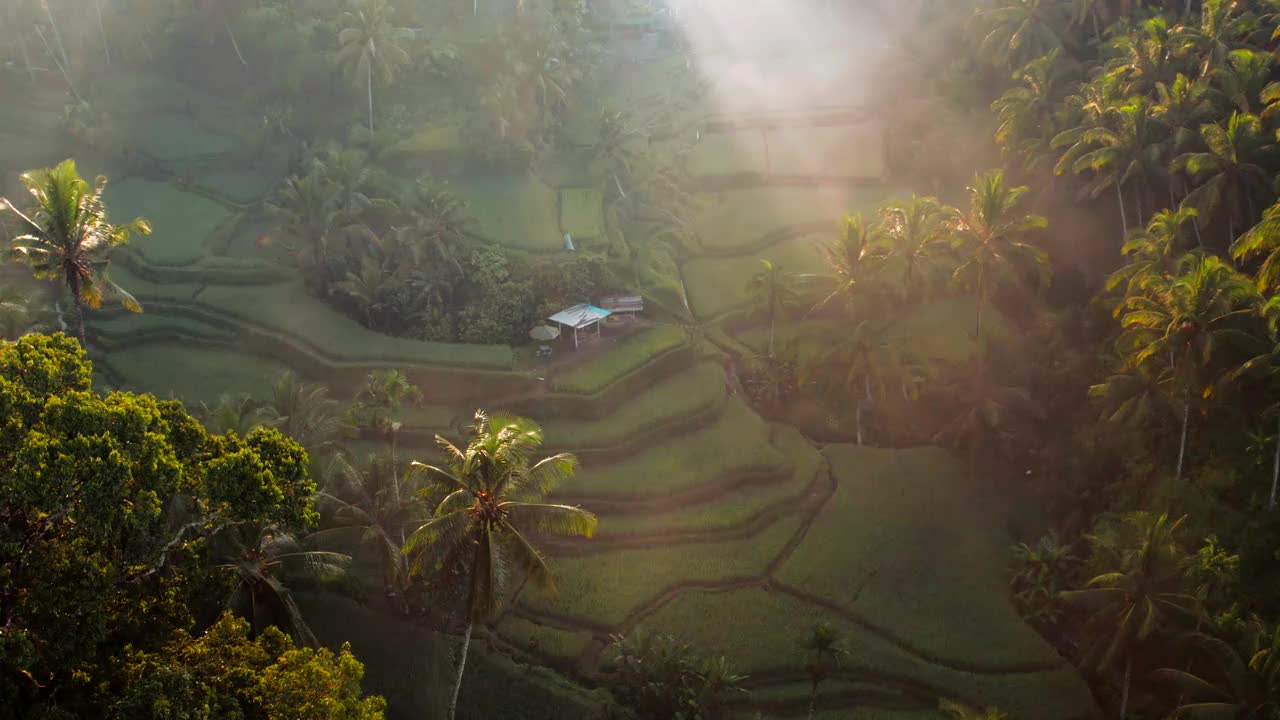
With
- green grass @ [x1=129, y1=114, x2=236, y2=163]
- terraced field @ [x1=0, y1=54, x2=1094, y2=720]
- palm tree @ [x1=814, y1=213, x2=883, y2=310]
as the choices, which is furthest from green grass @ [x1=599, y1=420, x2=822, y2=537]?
green grass @ [x1=129, y1=114, x2=236, y2=163]

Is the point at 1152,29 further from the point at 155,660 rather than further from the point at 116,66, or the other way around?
the point at 116,66

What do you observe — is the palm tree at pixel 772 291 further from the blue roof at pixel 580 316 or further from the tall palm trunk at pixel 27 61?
the tall palm trunk at pixel 27 61

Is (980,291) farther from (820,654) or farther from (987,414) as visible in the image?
(820,654)

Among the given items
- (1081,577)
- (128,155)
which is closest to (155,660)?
(1081,577)

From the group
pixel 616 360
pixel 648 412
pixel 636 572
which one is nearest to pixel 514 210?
pixel 616 360

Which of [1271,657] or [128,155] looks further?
[128,155]

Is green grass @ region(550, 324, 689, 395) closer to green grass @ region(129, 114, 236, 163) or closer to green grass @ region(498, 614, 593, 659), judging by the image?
green grass @ region(498, 614, 593, 659)

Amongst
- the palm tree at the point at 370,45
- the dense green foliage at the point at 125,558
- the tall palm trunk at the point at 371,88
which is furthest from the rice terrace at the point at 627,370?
the tall palm trunk at the point at 371,88
